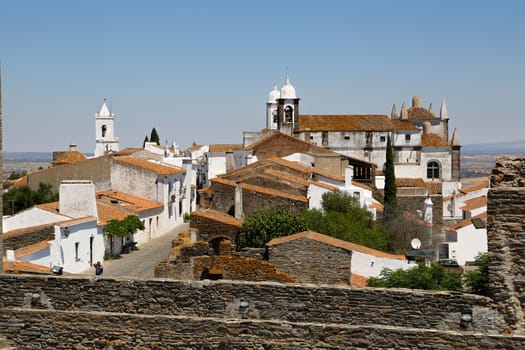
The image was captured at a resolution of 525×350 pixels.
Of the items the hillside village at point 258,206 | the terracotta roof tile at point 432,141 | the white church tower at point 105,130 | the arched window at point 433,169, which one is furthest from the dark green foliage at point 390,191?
the white church tower at point 105,130

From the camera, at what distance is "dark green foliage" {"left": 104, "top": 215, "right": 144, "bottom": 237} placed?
31.0 meters

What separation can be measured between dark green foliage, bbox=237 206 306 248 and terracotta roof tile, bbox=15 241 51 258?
640 cm

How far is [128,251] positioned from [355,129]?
43861 millimetres

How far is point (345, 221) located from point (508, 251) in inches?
855

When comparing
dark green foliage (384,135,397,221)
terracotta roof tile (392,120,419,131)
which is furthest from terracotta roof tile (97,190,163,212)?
terracotta roof tile (392,120,419,131)

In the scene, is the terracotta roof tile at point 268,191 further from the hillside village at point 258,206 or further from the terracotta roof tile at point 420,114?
the terracotta roof tile at point 420,114

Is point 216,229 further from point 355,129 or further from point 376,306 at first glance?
point 355,129

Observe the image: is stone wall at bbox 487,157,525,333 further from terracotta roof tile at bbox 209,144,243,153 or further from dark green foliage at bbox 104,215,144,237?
terracotta roof tile at bbox 209,144,243,153

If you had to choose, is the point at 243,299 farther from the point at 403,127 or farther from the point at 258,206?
the point at 403,127

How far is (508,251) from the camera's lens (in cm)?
795

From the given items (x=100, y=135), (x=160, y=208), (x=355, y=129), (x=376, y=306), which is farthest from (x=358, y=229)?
(x=100, y=135)

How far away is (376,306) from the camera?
8.91m

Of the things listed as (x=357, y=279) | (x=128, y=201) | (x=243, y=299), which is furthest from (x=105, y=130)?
(x=243, y=299)

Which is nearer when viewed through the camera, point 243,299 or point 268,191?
point 243,299
